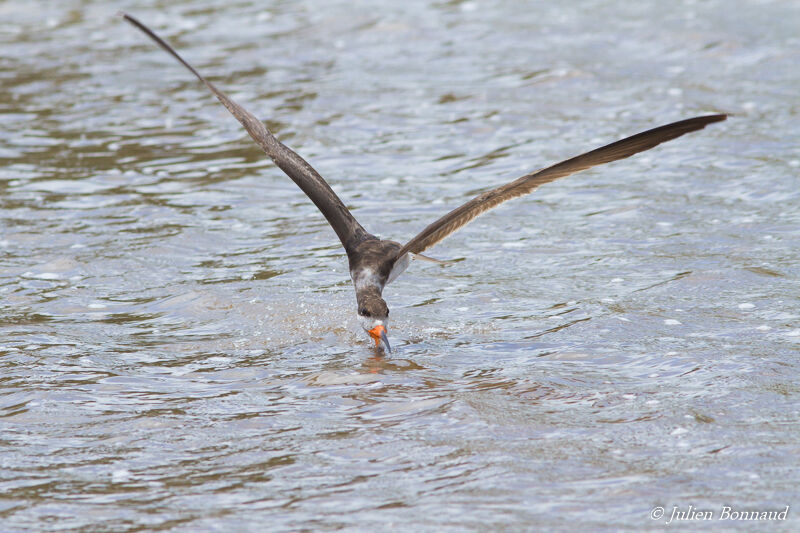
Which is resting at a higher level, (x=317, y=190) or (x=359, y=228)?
(x=317, y=190)

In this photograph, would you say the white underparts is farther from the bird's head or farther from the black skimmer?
the bird's head

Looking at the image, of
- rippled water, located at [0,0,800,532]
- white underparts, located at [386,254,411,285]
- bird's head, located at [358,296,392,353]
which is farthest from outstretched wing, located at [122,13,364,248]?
bird's head, located at [358,296,392,353]

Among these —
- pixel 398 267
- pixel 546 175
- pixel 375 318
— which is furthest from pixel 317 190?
pixel 546 175

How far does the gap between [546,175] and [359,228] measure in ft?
6.96

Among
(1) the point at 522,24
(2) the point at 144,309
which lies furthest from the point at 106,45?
(2) the point at 144,309

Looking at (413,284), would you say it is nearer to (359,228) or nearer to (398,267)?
(359,228)

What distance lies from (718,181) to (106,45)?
12.0 m

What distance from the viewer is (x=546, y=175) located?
7.31 metres

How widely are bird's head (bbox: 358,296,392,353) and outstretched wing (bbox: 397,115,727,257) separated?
487 mm

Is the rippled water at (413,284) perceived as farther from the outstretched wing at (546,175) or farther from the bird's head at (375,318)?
the outstretched wing at (546,175)

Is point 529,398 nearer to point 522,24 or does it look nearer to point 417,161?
point 417,161

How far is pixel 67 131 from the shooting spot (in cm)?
1460

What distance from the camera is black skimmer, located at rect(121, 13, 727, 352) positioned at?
7.05 m

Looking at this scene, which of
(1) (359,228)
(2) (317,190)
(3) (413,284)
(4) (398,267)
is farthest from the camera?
(3) (413,284)
